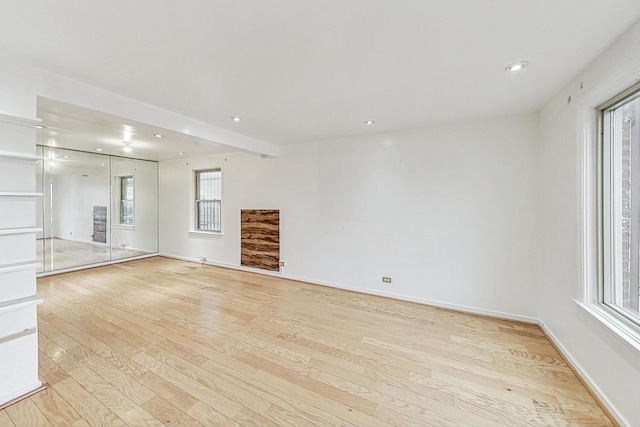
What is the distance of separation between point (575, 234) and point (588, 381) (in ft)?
3.67

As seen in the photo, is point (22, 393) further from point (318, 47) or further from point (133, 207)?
point (133, 207)

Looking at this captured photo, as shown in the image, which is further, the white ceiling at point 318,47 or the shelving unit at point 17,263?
the shelving unit at point 17,263

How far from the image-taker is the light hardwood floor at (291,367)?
166cm

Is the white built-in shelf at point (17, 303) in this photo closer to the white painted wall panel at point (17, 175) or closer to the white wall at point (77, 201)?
the white painted wall panel at point (17, 175)

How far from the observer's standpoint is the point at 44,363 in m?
2.14

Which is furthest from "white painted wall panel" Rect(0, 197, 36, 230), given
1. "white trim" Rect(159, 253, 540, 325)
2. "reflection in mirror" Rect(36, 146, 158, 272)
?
"reflection in mirror" Rect(36, 146, 158, 272)

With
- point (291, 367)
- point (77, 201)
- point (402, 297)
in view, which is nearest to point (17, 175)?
point (291, 367)

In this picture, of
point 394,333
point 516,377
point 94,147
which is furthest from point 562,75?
point 94,147

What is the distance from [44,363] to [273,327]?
6.40 feet

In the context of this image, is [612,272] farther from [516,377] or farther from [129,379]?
[129,379]

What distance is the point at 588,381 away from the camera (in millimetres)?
1882

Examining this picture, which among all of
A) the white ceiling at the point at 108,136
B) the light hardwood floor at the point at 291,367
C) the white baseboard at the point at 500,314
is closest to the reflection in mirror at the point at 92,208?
the white ceiling at the point at 108,136

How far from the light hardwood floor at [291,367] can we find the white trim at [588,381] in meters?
0.06

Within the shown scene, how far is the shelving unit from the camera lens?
1.74 meters
